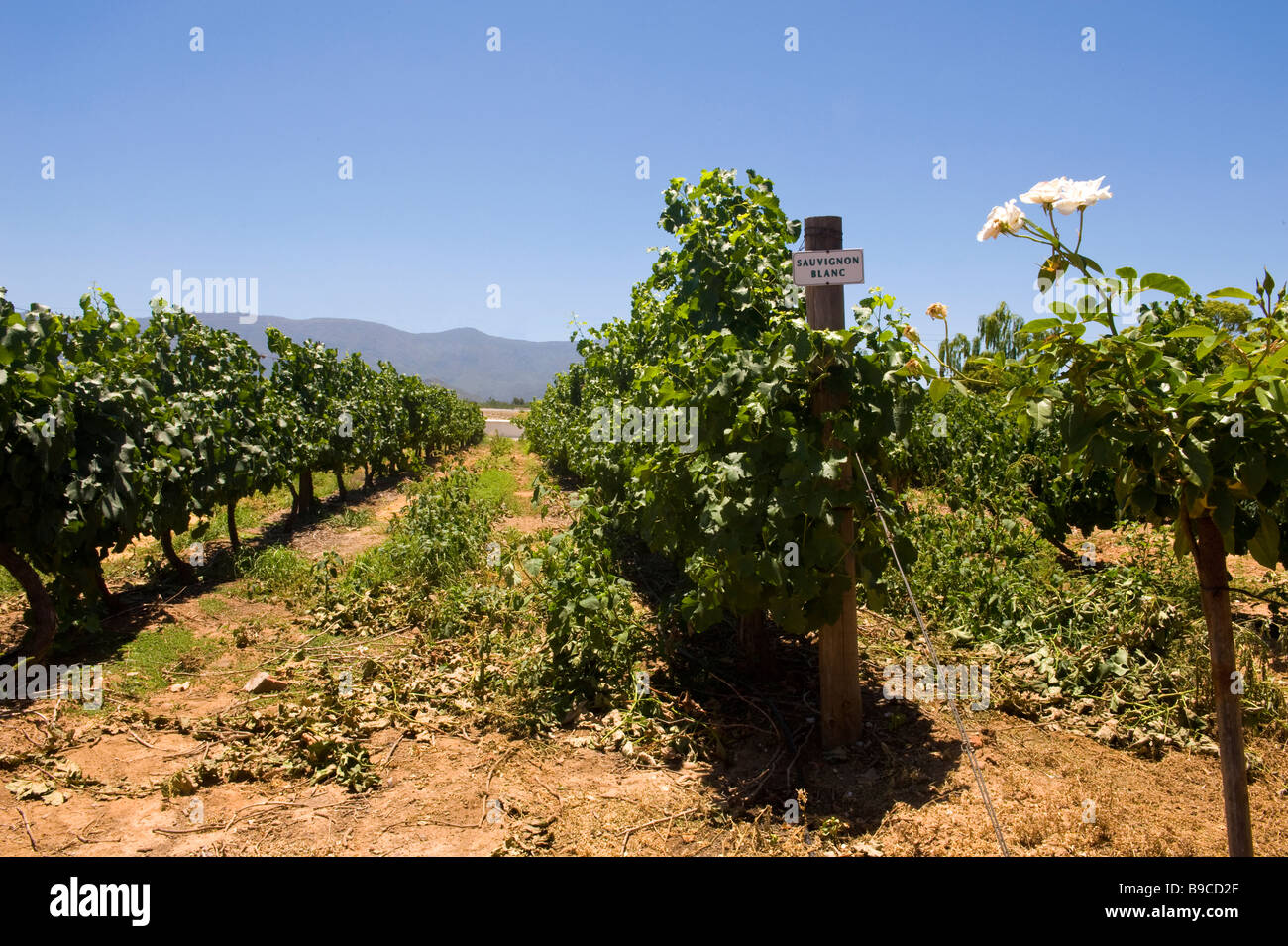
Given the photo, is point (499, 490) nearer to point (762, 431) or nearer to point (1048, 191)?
point (762, 431)

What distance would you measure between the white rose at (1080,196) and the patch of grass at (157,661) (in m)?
5.86

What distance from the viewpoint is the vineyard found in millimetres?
2020

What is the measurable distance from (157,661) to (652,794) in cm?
423

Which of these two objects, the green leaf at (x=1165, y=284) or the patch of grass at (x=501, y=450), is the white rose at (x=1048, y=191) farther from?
the patch of grass at (x=501, y=450)

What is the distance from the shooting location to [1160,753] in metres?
3.85

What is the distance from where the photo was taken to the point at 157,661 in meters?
5.89

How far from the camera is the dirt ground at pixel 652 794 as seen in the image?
3.26m

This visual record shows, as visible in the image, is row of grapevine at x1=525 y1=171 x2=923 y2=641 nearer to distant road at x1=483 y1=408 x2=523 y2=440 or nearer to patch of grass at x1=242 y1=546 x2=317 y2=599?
patch of grass at x1=242 y1=546 x2=317 y2=599

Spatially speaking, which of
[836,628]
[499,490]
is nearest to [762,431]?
[836,628]

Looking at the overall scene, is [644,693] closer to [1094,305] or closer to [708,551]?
[708,551]

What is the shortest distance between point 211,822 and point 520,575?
421 centimetres

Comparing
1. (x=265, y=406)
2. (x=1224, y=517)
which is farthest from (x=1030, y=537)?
(x=265, y=406)

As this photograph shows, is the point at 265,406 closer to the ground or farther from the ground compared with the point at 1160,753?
farther from the ground

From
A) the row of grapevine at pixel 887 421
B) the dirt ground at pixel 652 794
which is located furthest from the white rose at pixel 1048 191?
the dirt ground at pixel 652 794
